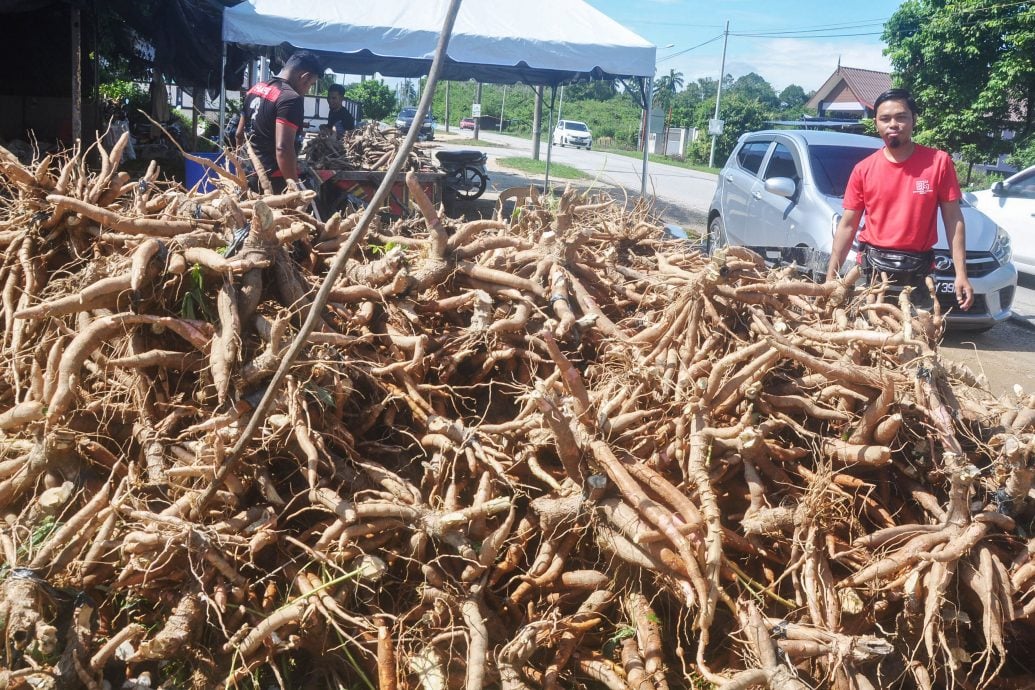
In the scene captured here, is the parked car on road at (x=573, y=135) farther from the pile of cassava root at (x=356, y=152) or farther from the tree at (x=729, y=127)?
the pile of cassava root at (x=356, y=152)

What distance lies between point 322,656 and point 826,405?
1.91m

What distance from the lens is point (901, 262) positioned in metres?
4.14

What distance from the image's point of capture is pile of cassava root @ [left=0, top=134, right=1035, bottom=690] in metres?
2.21

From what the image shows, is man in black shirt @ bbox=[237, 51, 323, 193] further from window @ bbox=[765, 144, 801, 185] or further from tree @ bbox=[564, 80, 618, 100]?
tree @ bbox=[564, 80, 618, 100]

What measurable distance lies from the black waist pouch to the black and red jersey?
11.9 ft

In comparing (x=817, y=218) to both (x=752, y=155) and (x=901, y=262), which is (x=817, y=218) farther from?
(x=901, y=262)

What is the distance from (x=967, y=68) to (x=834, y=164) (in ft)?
47.4

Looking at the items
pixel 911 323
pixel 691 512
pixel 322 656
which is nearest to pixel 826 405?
pixel 911 323

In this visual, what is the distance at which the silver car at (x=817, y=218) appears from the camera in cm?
633

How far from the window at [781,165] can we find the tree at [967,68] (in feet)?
41.5

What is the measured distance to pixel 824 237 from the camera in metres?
6.39

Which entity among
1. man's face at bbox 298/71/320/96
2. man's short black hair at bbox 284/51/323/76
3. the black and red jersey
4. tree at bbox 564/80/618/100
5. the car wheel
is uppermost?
tree at bbox 564/80/618/100

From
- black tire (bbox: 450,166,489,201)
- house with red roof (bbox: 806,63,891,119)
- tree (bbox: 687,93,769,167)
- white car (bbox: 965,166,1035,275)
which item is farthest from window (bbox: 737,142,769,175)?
house with red roof (bbox: 806,63,891,119)

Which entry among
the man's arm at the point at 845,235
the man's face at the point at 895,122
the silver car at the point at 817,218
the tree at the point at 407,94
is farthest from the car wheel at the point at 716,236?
the tree at the point at 407,94
